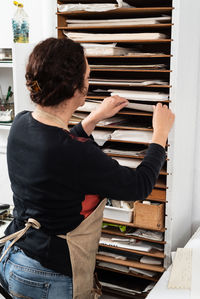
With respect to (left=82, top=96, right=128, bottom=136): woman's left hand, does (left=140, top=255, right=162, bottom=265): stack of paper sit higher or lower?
lower

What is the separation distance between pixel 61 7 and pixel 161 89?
54cm

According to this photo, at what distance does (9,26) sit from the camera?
2.17 meters

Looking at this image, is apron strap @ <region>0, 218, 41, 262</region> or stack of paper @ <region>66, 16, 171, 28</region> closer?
apron strap @ <region>0, 218, 41, 262</region>

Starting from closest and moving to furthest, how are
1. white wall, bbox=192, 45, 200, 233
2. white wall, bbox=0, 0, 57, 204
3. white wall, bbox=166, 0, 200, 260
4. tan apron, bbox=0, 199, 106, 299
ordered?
tan apron, bbox=0, 199, 106, 299
white wall, bbox=166, 0, 200, 260
white wall, bbox=192, 45, 200, 233
white wall, bbox=0, 0, 57, 204

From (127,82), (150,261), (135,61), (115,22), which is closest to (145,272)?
(150,261)

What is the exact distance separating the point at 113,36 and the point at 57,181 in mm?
703

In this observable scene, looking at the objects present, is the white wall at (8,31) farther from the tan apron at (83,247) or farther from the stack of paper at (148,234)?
the tan apron at (83,247)

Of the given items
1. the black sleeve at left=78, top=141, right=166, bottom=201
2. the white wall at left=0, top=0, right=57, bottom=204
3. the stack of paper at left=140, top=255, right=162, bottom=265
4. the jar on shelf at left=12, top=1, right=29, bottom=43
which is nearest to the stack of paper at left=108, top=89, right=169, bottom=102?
the black sleeve at left=78, top=141, right=166, bottom=201

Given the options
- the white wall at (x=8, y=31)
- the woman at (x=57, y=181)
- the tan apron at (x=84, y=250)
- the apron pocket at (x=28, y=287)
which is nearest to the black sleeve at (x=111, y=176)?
the woman at (x=57, y=181)

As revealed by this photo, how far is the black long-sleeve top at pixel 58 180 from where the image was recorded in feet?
3.50

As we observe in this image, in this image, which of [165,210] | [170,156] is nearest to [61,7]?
[170,156]

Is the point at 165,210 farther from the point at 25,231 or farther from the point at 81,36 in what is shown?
the point at 81,36

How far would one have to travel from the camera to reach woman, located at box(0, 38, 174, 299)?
1.08m

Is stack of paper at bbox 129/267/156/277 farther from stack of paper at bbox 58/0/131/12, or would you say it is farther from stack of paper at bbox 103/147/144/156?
stack of paper at bbox 58/0/131/12
